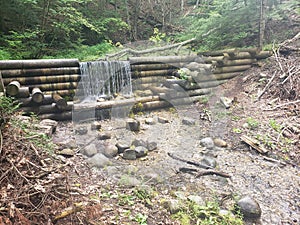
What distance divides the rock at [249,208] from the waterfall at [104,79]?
A: 177 inches

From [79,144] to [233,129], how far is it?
3454mm

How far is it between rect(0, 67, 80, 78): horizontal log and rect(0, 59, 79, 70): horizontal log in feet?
0.27

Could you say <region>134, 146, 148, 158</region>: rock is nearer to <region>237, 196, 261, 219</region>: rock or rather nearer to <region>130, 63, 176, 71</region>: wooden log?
<region>237, 196, 261, 219</region>: rock

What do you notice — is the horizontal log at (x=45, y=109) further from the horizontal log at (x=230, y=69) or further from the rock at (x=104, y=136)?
the horizontal log at (x=230, y=69)

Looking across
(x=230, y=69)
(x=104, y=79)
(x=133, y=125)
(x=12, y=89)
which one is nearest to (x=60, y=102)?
(x=12, y=89)

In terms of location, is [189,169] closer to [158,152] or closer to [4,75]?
[158,152]

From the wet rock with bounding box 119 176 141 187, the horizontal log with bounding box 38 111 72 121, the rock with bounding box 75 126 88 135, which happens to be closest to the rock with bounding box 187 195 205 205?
the wet rock with bounding box 119 176 141 187

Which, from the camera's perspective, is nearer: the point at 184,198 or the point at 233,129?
the point at 184,198

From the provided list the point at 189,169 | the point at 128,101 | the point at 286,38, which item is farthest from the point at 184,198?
the point at 286,38

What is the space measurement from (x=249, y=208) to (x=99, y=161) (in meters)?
2.32

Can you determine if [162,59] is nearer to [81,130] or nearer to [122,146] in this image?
[81,130]

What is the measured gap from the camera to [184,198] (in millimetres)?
3084

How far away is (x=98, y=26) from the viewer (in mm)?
10547

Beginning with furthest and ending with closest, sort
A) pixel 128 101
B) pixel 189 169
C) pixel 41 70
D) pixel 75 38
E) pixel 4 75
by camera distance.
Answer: pixel 75 38
pixel 128 101
pixel 41 70
pixel 4 75
pixel 189 169
